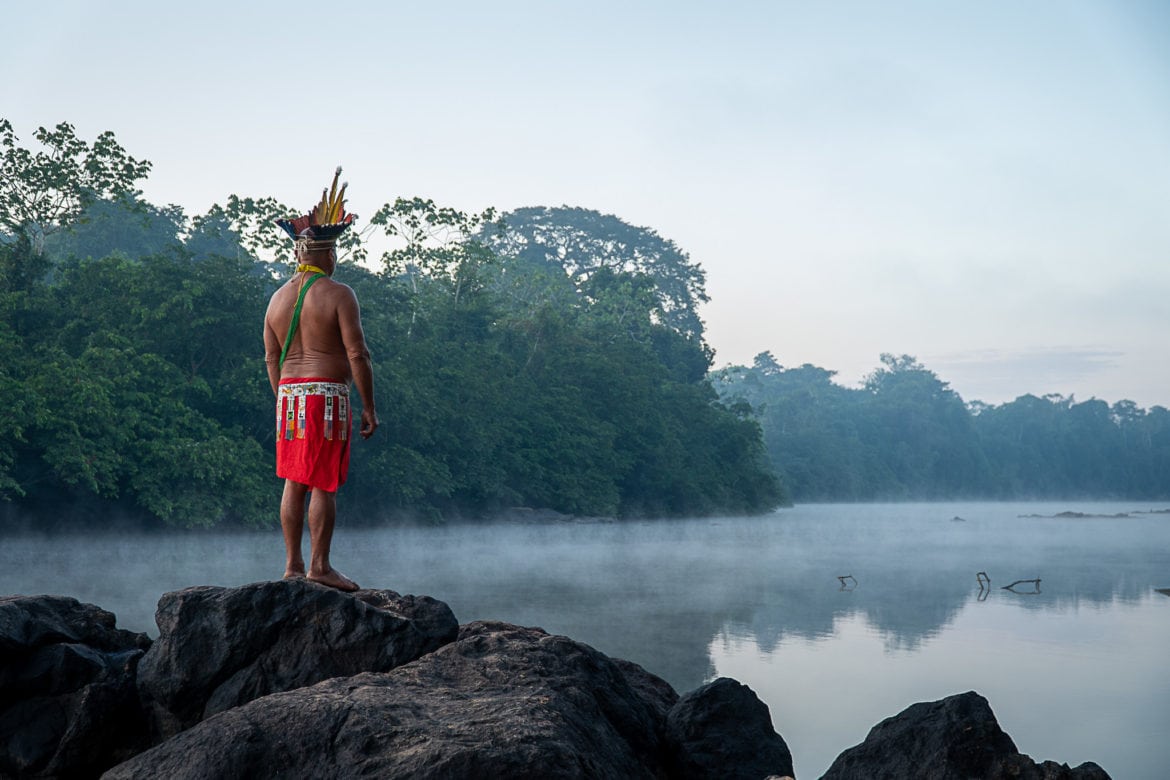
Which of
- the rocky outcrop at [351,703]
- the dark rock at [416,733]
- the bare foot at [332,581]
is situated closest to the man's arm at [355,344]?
the bare foot at [332,581]

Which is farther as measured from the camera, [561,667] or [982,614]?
[982,614]

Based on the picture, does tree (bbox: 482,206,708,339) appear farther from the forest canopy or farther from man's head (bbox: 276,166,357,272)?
man's head (bbox: 276,166,357,272)

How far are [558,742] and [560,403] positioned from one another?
101 feet

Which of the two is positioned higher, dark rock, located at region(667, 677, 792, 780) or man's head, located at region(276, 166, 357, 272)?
man's head, located at region(276, 166, 357, 272)

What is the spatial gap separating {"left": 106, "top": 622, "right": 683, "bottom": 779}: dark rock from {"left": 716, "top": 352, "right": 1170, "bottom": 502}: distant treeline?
2525 inches

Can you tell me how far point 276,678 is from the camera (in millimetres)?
4277

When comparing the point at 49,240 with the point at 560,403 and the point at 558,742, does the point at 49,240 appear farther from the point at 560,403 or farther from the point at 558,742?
the point at 558,742

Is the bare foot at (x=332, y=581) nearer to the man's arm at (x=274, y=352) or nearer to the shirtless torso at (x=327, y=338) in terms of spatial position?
the shirtless torso at (x=327, y=338)

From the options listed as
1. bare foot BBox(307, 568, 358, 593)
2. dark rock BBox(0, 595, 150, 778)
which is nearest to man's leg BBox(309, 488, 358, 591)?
bare foot BBox(307, 568, 358, 593)

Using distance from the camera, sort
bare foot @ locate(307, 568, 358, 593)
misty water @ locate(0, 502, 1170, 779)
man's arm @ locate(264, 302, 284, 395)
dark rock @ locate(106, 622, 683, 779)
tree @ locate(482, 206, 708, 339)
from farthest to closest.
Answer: tree @ locate(482, 206, 708, 339)
misty water @ locate(0, 502, 1170, 779)
man's arm @ locate(264, 302, 284, 395)
bare foot @ locate(307, 568, 358, 593)
dark rock @ locate(106, 622, 683, 779)

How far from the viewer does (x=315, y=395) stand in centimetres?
523

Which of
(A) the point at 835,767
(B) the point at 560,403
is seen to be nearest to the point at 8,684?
(A) the point at 835,767

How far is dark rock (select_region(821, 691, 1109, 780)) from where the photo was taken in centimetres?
340

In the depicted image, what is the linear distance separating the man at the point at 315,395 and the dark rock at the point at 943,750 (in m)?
2.43
